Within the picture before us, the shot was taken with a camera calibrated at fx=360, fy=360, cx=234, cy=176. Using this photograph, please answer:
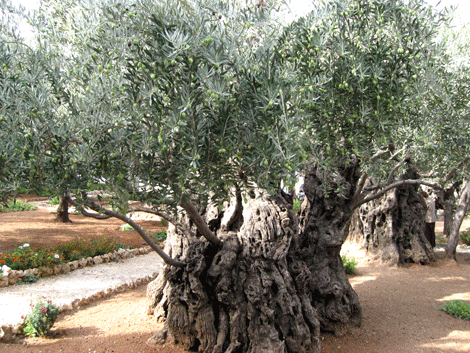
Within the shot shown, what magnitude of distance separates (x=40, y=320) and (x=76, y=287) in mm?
3055

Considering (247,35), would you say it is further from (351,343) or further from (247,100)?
(351,343)

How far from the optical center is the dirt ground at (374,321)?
651 centimetres

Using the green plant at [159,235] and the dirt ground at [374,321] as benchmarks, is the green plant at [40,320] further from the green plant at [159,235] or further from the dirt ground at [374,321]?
the green plant at [159,235]

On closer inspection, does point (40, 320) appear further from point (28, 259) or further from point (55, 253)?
point (55, 253)

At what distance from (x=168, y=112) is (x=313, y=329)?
463 cm

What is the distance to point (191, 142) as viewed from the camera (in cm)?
320

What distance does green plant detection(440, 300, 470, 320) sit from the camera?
827 cm

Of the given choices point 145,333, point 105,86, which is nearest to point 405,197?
point 145,333

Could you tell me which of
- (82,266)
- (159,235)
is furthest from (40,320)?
(159,235)

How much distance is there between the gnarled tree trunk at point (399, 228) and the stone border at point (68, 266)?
909cm

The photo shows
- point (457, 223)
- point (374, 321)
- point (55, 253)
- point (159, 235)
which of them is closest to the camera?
point (374, 321)

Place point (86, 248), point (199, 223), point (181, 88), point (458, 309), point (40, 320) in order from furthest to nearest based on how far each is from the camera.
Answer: point (86, 248) < point (458, 309) < point (40, 320) < point (199, 223) < point (181, 88)

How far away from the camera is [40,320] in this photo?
21.5ft

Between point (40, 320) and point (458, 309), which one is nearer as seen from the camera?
point (40, 320)
